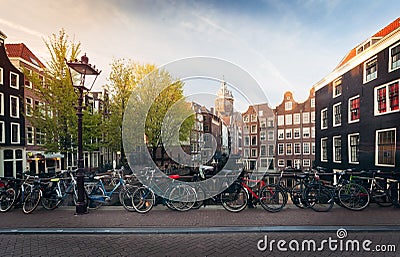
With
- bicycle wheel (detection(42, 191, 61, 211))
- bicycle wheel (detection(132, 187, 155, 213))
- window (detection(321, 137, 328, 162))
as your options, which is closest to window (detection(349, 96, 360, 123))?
window (detection(321, 137, 328, 162))

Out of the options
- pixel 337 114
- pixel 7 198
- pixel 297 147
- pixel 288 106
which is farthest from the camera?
pixel 288 106

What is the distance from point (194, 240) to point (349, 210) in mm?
4357

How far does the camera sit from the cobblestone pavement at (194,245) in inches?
168

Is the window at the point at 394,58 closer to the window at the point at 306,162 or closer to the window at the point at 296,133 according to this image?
the window at the point at 306,162

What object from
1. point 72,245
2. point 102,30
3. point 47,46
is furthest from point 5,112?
point 72,245

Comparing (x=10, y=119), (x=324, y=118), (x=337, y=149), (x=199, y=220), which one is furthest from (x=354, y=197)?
(x=10, y=119)

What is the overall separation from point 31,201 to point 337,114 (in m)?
21.1

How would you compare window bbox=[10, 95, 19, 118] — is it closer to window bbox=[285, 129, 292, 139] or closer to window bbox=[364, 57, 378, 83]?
window bbox=[364, 57, 378, 83]

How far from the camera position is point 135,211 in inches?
263

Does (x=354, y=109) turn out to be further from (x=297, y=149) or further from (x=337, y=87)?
(x=297, y=149)

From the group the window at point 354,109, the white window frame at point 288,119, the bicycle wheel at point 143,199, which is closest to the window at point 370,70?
the window at point 354,109

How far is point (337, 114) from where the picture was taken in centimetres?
2072

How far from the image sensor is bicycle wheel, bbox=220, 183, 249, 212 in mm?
6633

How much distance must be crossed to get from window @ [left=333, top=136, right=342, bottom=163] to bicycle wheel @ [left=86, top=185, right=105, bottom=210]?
18.3 m
